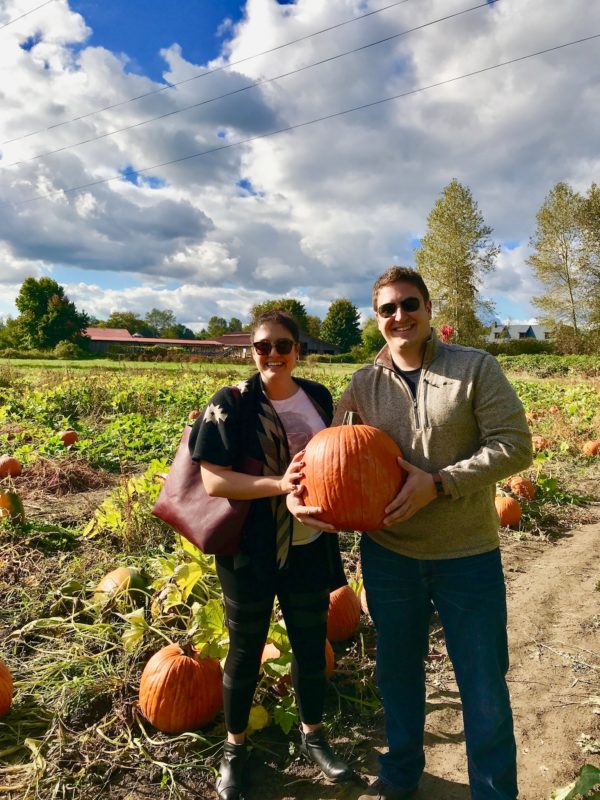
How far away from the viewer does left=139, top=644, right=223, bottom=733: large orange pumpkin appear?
2.43 meters

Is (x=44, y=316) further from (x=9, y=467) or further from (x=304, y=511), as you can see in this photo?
(x=304, y=511)

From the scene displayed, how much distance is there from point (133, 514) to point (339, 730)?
2.46 metres

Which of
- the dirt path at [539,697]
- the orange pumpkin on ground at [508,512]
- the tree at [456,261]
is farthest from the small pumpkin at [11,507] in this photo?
the tree at [456,261]

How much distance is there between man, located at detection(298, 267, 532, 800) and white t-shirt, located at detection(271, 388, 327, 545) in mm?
172

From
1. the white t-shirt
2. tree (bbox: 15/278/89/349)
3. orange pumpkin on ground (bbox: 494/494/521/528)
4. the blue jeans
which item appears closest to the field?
orange pumpkin on ground (bbox: 494/494/521/528)

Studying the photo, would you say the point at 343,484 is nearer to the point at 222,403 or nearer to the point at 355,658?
the point at 222,403

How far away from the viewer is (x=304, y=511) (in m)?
1.91

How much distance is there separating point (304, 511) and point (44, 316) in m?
66.1

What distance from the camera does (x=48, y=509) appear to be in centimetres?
535

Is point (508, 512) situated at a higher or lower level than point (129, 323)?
lower

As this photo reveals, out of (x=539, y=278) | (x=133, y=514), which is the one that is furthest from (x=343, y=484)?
(x=539, y=278)

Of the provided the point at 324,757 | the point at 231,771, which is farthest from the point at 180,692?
the point at 324,757

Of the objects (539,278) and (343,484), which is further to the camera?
(539,278)

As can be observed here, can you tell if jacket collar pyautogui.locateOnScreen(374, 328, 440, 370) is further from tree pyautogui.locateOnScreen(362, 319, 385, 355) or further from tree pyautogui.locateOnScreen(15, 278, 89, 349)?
tree pyautogui.locateOnScreen(15, 278, 89, 349)
